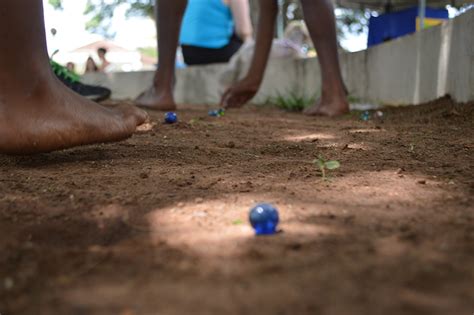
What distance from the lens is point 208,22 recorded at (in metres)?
6.20

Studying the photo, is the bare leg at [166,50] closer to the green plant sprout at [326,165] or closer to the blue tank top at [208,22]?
the green plant sprout at [326,165]

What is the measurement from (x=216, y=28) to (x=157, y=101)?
9.30 ft

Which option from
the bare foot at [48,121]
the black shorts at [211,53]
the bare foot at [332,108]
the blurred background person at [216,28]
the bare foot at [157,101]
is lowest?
the bare foot at [332,108]

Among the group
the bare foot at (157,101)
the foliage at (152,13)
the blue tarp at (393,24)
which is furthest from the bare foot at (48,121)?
the foliage at (152,13)

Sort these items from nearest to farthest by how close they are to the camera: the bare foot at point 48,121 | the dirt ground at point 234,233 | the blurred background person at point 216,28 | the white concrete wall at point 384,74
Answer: the dirt ground at point 234,233, the bare foot at point 48,121, the white concrete wall at point 384,74, the blurred background person at point 216,28

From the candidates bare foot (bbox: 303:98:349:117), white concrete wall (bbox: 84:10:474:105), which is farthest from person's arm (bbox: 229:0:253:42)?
bare foot (bbox: 303:98:349:117)

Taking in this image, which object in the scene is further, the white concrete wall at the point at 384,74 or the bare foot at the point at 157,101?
the bare foot at the point at 157,101

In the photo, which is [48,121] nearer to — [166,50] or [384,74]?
[166,50]

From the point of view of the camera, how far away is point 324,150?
6.59 feet

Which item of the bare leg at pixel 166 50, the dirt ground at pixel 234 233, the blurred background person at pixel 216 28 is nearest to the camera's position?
the dirt ground at pixel 234 233

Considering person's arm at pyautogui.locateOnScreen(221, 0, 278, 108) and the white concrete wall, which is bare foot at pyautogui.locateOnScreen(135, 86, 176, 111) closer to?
person's arm at pyautogui.locateOnScreen(221, 0, 278, 108)

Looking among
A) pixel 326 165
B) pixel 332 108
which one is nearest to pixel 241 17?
pixel 332 108

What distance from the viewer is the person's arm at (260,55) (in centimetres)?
415

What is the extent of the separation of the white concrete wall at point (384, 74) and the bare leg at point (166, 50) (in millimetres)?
1645
